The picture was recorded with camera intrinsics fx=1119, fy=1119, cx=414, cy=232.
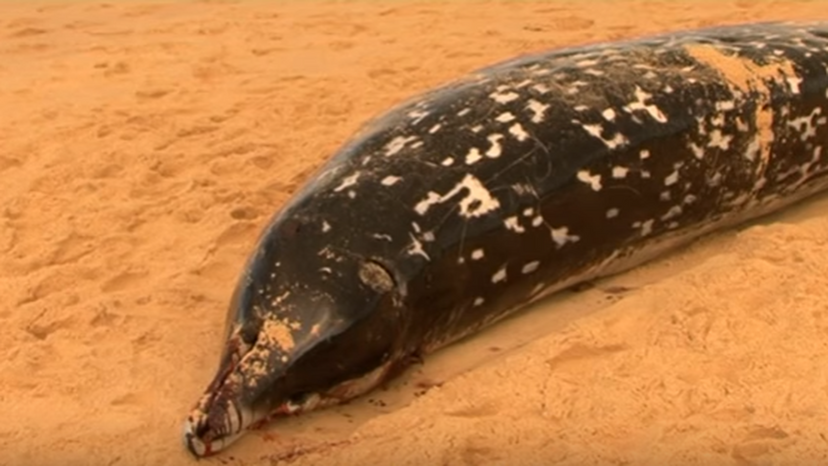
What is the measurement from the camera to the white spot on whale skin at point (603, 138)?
3.65 metres

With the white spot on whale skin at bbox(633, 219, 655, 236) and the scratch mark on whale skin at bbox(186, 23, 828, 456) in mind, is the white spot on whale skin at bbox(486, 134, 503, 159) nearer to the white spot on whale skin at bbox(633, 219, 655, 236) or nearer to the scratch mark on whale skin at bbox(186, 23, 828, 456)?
the scratch mark on whale skin at bbox(186, 23, 828, 456)

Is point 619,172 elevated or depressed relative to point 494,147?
depressed

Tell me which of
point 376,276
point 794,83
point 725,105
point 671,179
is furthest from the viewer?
point 794,83

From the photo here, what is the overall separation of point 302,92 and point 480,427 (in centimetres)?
346

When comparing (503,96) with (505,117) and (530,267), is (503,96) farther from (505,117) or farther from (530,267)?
(530,267)

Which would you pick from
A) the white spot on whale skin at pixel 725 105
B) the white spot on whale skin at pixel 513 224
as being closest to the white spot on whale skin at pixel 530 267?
the white spot on whale skin at pixel 513 224

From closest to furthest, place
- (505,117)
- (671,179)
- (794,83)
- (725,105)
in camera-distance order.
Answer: (505,117) < (671,179) < (725,105) < (794,83)

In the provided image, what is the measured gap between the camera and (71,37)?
7.76 m

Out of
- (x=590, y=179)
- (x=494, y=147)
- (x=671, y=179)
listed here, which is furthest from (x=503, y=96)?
(x=671, y=179)

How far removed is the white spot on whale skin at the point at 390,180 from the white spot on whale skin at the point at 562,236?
51 cm

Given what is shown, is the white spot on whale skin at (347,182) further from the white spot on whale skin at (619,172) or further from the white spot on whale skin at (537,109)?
the white spot on whale skin at (619,172)

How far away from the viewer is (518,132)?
142 inches

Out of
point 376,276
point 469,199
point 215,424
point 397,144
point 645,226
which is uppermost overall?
point 397,144

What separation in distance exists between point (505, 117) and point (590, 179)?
341 millimetres
